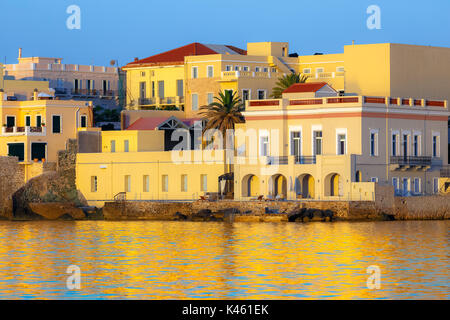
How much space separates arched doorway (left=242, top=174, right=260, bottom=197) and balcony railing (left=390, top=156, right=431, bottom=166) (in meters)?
8.84

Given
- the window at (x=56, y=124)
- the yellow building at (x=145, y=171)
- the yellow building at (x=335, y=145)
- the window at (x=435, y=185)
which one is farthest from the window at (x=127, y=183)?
the window at (x=435, y=185)

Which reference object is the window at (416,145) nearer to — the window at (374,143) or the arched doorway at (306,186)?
the window at (374,143)

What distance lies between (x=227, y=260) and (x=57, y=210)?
32.5m

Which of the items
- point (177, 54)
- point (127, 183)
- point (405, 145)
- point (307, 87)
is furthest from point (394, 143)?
point (177, 54)

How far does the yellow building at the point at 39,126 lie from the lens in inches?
3487

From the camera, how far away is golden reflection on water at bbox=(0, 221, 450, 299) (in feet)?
136

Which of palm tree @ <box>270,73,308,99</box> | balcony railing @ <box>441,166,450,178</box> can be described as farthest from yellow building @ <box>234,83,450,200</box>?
palm tree @ <box>270,73,308,99</box>

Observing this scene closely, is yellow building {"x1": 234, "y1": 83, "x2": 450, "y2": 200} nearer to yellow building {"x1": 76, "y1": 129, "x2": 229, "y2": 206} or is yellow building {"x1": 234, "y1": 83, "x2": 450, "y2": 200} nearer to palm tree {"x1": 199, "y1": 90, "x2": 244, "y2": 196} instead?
yellow building {"x1": 76, "y1": 129, "x2": 229, "y2": 206}

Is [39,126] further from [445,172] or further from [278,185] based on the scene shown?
[445,172]

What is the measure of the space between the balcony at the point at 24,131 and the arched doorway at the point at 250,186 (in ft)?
57.2

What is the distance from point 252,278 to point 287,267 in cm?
391

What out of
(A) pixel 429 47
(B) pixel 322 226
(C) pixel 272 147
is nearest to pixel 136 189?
(C) pixel 272 147

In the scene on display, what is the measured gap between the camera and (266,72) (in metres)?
95.2

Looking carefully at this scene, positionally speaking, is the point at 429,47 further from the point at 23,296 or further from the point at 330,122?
the point at 23,296
